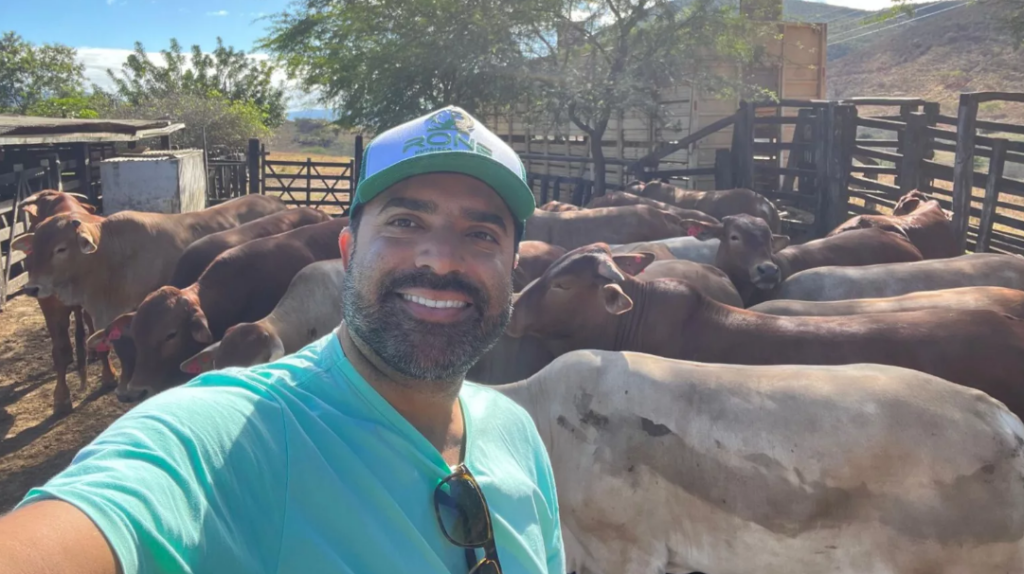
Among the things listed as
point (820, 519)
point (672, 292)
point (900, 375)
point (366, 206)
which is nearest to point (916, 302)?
point (672, 292)

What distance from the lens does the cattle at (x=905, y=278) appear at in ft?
24.2

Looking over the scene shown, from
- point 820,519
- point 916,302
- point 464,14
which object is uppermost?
point 464,14

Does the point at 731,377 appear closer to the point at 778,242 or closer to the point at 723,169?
the point at 778,242

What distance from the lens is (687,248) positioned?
973 centimetres

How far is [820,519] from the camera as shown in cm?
376

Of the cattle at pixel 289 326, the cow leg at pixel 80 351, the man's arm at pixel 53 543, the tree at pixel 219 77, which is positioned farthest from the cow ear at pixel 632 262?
the tree at pixel 219 77

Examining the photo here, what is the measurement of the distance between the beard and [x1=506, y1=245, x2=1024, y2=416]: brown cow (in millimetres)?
3821

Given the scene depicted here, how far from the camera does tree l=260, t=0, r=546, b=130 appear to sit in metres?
16.1

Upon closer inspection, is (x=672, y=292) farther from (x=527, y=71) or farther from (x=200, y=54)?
(x=200, y=54)

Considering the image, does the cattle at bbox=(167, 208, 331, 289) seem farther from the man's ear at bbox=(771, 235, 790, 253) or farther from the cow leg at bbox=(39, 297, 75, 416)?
the man's ear at bbox=(771, 235, 790, 253)

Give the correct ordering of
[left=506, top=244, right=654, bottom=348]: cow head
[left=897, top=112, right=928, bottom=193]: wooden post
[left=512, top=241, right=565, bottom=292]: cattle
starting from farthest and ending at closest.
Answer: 1. [left=897, top=112, right=928, bottom=193]: wooden post
2. [left=512, top=241, right=565, bottom=292]: cattle
3. [left=506, top=244, right=654, bottom=348]: cow head

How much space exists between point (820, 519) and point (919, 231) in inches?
286

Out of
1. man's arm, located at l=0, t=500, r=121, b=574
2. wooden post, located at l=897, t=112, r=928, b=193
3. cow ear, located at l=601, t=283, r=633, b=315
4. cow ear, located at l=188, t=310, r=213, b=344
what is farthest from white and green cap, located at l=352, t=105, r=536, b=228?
wooden post, located at l=897, t=112, r=928, b=193

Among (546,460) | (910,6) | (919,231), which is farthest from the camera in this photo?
(910,6)
